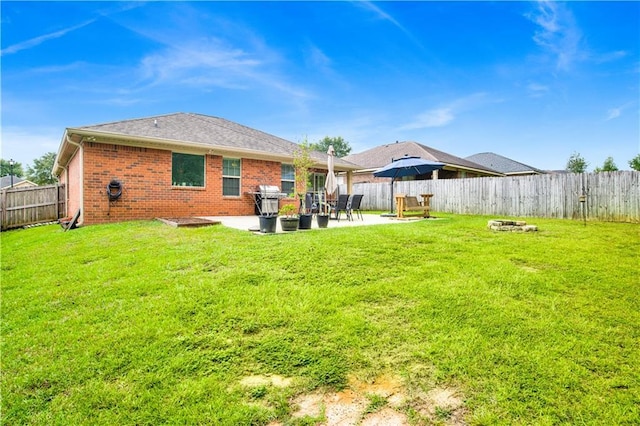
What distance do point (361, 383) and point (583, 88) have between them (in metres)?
22.9

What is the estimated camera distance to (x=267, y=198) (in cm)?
1179

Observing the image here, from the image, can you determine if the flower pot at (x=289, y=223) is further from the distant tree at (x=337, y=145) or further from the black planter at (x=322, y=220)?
the distant tree at (x=337, y=145)

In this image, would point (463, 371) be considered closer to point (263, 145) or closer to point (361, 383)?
point (361, 383)

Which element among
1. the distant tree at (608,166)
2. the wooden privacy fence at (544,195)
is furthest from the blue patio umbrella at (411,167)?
the distant tree at (608,166)

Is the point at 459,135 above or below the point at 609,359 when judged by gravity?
above

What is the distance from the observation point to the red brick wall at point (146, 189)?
9539 mm

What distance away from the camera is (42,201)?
574 inches

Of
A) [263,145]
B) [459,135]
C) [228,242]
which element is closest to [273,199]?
[263,145]

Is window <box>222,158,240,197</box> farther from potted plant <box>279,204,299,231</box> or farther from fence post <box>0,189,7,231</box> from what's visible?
fence post <box>0,189,7,231</box>

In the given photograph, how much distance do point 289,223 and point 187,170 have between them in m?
6.38

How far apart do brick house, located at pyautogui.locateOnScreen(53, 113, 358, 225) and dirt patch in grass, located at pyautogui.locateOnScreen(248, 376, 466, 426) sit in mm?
9838

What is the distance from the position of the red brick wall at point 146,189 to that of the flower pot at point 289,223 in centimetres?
567

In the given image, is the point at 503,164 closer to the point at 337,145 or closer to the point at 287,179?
the point at 287,179

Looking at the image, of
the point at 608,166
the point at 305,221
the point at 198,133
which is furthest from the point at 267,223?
the point at 608,166
